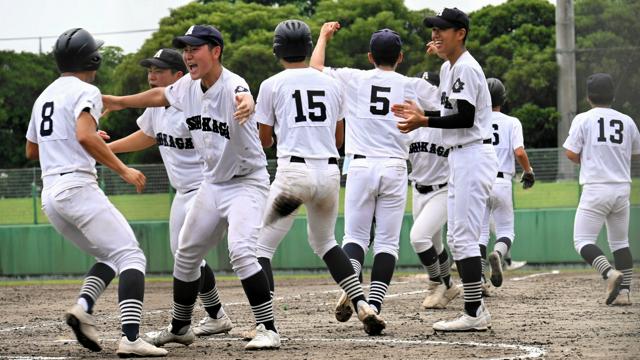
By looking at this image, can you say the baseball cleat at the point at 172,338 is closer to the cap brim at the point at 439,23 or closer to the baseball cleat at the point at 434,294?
the cap brim at the point at 439,23

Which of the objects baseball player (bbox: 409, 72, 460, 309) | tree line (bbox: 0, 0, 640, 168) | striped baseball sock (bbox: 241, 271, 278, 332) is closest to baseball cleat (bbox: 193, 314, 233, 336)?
striped baseball sock (bbox: 241, 271, 278, 332)

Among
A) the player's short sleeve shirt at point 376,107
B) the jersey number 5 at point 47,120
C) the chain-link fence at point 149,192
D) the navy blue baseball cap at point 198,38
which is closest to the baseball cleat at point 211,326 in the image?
the player's short sleeve shirt at point 376,107

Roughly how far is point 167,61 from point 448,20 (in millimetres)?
2392

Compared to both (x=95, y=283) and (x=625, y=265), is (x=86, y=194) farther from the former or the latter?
(x=625, y=265)

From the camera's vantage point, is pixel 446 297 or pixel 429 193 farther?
pixel 446 297

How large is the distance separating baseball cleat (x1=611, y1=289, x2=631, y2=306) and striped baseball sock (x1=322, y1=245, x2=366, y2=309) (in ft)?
13.0

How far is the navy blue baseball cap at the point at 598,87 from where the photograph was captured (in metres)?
11.2

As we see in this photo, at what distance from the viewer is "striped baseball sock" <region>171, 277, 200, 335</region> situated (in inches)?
330

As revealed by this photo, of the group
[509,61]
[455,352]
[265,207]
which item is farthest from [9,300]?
[509,61]

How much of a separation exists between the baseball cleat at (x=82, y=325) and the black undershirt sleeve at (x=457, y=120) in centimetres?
281

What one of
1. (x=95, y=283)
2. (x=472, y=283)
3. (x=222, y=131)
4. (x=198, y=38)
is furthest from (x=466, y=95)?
(x=95, y=283)

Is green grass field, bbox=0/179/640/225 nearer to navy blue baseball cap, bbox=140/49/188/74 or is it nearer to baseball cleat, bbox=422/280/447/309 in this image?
baseball cleat, bbox=422/280/447/309

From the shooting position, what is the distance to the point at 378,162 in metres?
9.67

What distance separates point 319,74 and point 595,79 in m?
3.73
